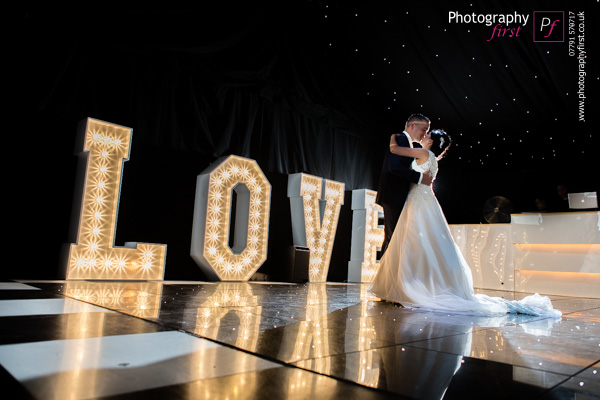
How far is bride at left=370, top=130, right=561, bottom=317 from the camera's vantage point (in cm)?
295

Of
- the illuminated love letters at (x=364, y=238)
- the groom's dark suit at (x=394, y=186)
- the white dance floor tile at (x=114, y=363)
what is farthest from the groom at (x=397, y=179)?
the illuminated love letters at (x=364, y=238)

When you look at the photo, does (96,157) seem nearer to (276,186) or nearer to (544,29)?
A: (276,186)

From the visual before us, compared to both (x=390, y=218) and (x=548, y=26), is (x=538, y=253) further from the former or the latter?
(x=390, y=218)

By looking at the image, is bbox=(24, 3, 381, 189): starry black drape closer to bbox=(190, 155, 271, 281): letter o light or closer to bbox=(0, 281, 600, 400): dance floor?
bbox=(190, 155, 271, 281): letter o light

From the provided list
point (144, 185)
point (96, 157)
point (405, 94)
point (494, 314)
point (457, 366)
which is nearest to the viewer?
point (457, 366)

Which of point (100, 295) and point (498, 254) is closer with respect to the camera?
point (100, 295)

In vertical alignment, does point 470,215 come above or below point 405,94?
below

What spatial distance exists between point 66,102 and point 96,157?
27.7 inches

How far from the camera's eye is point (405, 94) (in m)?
7.19

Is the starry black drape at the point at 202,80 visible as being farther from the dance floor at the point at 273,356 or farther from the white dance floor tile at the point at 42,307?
the dance floor at the point at 273,356

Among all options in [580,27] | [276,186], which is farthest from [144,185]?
[580,27]

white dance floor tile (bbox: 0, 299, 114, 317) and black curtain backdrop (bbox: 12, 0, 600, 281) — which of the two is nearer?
white dance floor tile (bbox: 0, 299, 114, 317)

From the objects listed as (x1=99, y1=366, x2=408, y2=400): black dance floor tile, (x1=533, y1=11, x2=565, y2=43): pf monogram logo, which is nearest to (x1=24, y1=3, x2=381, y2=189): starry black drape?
(x1=533, y1=11, x2=565, y2=43): pf monogram logo

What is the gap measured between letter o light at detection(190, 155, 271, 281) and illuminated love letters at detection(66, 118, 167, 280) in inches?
27.1
